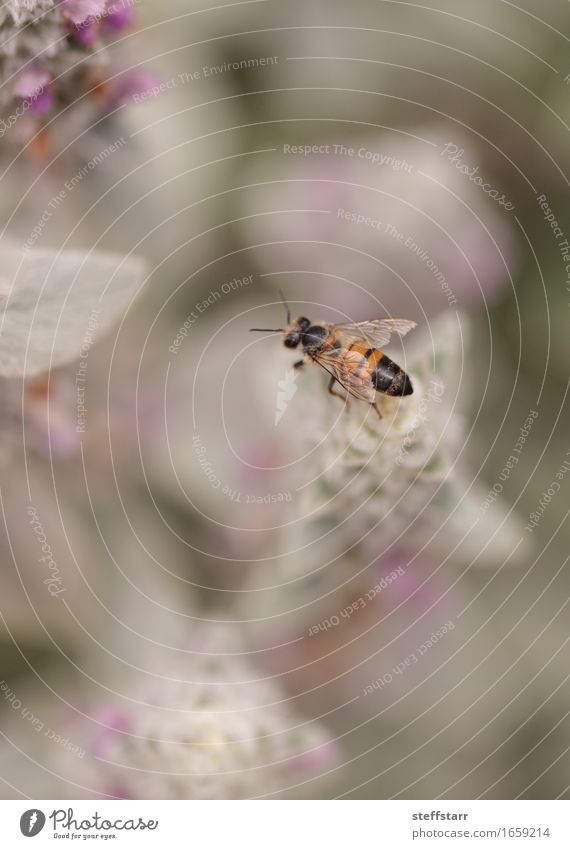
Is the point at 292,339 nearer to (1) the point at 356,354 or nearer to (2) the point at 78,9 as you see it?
(1) the point at 356,354

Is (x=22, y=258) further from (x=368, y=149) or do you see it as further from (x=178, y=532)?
(x=368, y=149)

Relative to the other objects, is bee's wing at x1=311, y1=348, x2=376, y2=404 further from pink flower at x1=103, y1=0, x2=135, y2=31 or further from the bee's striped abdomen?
pink flower at x1=103, y1=0, x2=135, y2=31

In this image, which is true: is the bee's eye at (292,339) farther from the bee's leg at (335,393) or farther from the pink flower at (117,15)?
the pink flower at (117,15)
